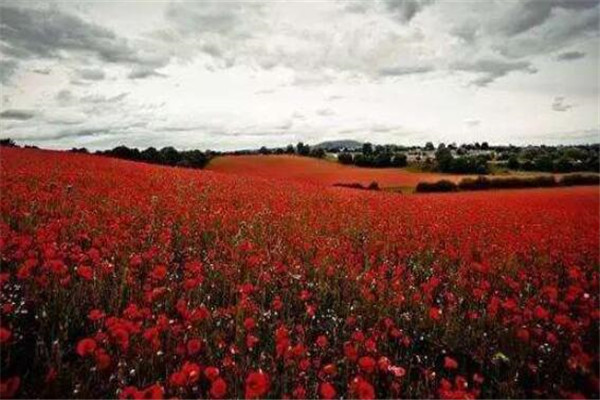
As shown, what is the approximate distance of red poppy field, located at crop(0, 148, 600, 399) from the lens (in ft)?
14.8

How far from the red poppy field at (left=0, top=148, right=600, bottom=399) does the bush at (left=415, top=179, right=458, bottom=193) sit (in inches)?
1019

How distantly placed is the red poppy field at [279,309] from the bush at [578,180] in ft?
55.0

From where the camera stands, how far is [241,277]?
780 cm

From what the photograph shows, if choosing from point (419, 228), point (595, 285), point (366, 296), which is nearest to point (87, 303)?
point (366, 296)

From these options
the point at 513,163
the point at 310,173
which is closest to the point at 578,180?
the point at 513,163

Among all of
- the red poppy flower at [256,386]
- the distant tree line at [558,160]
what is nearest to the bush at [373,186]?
the distant tree line at [558,160]

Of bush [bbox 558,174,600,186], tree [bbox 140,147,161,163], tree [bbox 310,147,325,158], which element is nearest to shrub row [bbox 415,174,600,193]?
bush [bbox 558,174,600,186]

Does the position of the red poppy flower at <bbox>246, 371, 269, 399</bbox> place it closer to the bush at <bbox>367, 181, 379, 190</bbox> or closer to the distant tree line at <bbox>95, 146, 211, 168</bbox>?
the bush at <bbox>367, 181, 379, 190</bbox>

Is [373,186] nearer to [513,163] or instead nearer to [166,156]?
[513,163]

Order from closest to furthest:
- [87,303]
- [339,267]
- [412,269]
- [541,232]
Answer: [87,303], [339,267], [412,269], [541,232]

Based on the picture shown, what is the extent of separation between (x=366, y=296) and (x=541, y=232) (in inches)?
323

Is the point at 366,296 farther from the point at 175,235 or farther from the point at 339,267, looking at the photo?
the point at 175,235

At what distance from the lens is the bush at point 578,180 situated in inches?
1087

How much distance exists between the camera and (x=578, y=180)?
2950 cm
